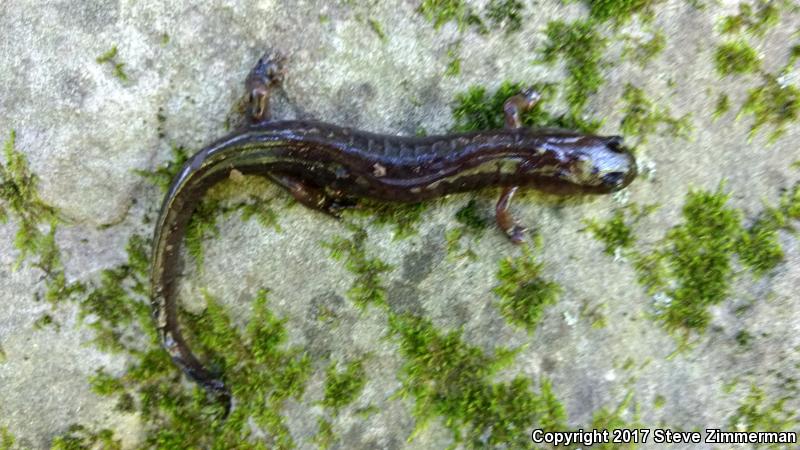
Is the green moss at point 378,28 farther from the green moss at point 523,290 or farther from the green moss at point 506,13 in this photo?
the green moss at point 523,290

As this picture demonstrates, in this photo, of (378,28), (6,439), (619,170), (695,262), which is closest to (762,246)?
(695,262)

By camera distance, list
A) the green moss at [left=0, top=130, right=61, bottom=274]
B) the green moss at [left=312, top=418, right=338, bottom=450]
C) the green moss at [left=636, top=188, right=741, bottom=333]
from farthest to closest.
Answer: the green moss at [left=312, top=418, right=338, bottom=450]
the green moss at [left=0, top=130, right=61, bottom=274]
the green moss at [left=636, top=188, right=741, bottom=333]

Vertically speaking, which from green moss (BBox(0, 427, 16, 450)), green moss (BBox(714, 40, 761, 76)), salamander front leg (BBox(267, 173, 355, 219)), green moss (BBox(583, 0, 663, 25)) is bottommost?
green moss (BBox(0, 427, 16, 450))

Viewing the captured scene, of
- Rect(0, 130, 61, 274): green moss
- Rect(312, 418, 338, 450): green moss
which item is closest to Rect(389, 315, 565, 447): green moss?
Rect(312, 418, 338, 450): green moss

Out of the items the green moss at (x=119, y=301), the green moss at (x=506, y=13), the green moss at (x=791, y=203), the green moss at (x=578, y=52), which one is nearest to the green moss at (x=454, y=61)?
the green moss at (x=506, y=13)

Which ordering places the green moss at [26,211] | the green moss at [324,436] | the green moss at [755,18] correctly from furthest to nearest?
1. the green moss at [324,436]
2. the green moss at [26,211]
3. the green moss at [755,18]

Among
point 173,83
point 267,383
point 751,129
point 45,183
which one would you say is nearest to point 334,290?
point 267,383

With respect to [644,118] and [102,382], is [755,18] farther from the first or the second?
[102,382]

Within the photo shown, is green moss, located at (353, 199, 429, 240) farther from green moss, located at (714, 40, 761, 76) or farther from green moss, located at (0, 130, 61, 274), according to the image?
green moss, located at (0, 130, 61, 274)
